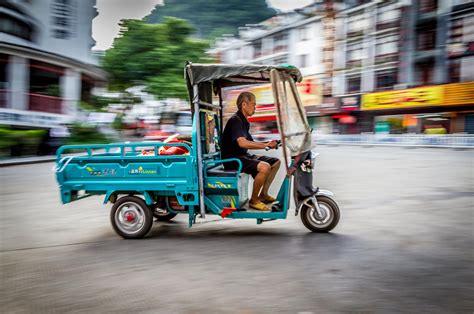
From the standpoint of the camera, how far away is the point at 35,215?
7273mm

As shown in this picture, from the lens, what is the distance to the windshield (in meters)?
5.38

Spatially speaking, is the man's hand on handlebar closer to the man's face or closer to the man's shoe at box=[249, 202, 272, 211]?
the man's face

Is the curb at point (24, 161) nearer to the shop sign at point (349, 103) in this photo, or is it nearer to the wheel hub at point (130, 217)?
the wheel hub at point (130, 217)

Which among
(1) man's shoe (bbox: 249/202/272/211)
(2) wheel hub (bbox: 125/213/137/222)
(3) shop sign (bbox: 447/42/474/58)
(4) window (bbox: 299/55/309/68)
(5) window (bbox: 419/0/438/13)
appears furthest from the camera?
(4) window (bbox: 299/55/309/68)

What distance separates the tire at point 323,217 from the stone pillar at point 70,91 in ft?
66.4

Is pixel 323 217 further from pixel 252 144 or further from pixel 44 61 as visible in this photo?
pixel 44 61

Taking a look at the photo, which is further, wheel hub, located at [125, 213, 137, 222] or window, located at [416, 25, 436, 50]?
window, located at [416, 25, 436, 50]

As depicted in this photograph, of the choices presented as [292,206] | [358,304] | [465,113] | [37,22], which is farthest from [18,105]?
[465,113]

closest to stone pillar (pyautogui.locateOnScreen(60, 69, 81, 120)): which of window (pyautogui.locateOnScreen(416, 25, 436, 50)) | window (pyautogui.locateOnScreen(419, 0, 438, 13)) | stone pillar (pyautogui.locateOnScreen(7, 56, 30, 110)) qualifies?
stone pillar (pyautogui.locateOnScreen(7, 56, 30, 110))

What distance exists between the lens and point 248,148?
566 cm

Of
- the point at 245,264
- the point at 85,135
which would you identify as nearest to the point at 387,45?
the point at 85,135

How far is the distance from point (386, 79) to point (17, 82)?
2737 centimetres

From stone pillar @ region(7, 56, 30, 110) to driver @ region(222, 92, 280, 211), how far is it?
18329 millimetres

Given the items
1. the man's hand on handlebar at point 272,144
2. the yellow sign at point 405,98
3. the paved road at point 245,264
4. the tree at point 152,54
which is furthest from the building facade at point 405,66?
the man's hand on handlebar at point 272,144
